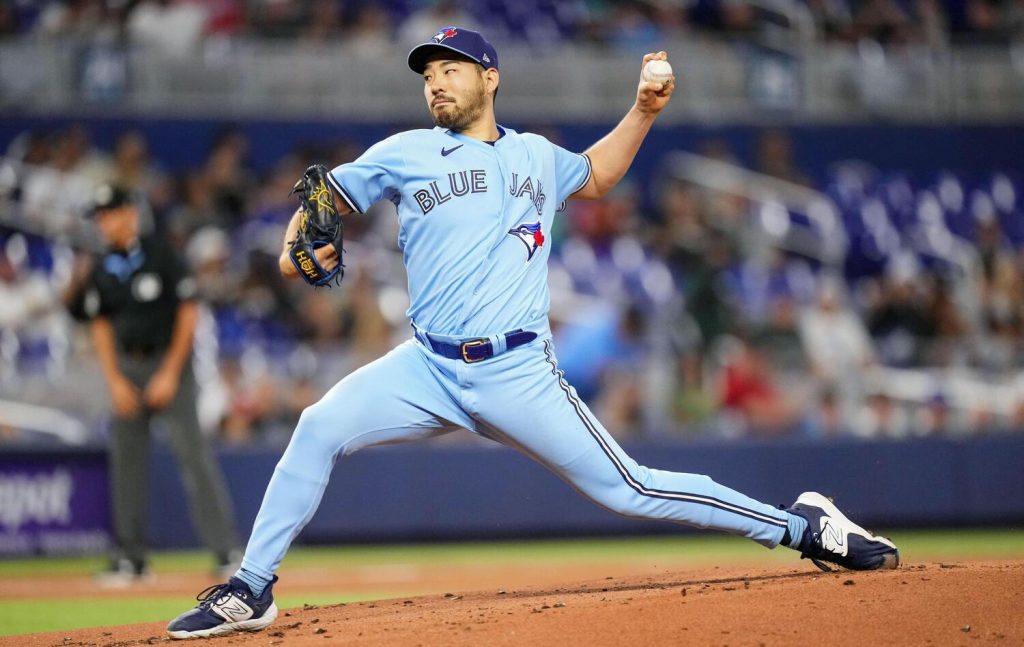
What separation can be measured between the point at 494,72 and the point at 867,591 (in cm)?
239

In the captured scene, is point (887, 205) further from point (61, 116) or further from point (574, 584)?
point (574, 584)

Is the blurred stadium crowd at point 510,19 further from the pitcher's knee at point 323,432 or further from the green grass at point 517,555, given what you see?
the pitcher's knee at point 323,432

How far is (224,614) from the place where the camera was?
16.6 ft

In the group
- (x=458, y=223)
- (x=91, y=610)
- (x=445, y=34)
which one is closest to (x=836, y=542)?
(x=458, y=223)

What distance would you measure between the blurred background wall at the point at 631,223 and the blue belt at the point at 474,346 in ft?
20.2

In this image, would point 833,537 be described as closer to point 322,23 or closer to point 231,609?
point 231,609

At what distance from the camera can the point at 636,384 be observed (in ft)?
37.5

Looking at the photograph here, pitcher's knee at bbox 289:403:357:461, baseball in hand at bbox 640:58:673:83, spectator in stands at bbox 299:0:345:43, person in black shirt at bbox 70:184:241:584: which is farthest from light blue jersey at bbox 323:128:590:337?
spectator in stands at bbox 299:0:345:43

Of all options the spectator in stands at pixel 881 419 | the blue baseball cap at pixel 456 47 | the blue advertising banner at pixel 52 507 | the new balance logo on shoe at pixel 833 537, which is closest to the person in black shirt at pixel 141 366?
the blue advertising banner at pixel 52 507

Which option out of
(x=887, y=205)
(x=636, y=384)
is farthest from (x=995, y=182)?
(x=636, y=384)

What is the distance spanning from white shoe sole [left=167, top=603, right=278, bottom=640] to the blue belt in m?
1.17

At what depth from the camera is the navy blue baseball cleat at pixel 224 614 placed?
5070 millimetres

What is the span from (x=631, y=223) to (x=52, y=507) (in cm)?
632

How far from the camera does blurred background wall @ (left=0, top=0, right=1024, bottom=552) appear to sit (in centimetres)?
1143
